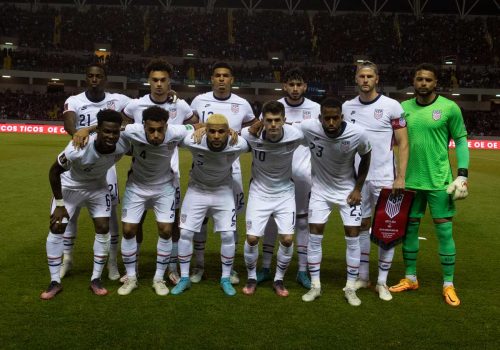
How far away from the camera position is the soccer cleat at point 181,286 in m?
5.08

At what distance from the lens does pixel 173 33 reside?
44.9 meters

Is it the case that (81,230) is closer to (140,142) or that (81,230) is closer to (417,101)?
(140,142)

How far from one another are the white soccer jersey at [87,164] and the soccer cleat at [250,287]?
1.86 metres

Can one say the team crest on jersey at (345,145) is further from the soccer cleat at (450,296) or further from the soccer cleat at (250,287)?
the soccer cleat at (450,296)

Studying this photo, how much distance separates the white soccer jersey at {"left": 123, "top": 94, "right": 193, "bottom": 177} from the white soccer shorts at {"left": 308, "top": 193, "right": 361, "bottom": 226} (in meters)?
1.65

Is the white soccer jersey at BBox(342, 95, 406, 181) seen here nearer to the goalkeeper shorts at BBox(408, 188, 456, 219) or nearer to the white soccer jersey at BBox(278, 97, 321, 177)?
the goalkeeper shorts at BBox(408, 188, 456, 219)

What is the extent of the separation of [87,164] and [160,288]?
147cm

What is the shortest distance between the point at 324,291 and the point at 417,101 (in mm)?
2291

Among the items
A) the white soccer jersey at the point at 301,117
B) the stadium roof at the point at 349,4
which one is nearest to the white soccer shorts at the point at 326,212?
the white soccer jersey at the point at 301,117

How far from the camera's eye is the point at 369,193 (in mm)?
5469

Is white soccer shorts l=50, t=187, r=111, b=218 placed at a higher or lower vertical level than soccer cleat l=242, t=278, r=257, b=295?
higher

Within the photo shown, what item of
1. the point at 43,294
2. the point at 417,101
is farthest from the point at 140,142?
the point at 417,101

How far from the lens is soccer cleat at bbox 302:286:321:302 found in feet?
16.4

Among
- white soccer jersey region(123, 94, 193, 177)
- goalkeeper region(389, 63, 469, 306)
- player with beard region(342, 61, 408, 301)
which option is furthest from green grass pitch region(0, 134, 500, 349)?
white soccer jersey region(123, 94, 193, 177)
